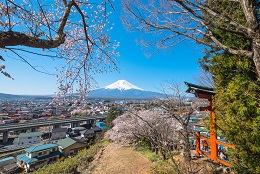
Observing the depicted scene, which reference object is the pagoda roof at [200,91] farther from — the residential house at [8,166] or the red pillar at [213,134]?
the residential house at [8,166]

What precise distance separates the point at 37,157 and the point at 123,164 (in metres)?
12.0

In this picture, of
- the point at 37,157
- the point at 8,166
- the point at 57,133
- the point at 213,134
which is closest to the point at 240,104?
the point at 213,134

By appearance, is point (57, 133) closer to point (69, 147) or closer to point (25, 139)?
point (25, 139)

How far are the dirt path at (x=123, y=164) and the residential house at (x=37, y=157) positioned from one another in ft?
25.0

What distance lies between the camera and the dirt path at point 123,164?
10591 mm

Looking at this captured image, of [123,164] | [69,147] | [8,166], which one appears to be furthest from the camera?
[69,147]

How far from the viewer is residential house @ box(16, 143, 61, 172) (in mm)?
17411

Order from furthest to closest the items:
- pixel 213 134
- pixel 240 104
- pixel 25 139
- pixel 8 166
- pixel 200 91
Answer: pixel 25 139 < pixel 8 166 < pixel 200 91 < pixel 213 134 < pixel 240 104

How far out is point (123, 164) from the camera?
11.9 metres

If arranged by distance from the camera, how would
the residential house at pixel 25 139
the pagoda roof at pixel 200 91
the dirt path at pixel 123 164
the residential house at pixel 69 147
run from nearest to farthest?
the pagoda roof at pixel 200 91
the dirt path at pixel 123 164
the residential house at pixel 69 147
the residential house at pixel 25 139

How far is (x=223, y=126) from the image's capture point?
4480 mm

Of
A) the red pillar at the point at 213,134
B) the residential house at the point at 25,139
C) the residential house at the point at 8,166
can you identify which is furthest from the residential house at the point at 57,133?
the red pillar at the point at 213,134

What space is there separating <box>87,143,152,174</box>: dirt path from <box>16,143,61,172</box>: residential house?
7627 mm

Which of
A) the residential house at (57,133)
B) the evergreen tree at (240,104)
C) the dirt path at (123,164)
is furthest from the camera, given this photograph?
the residential house at (57,133)
